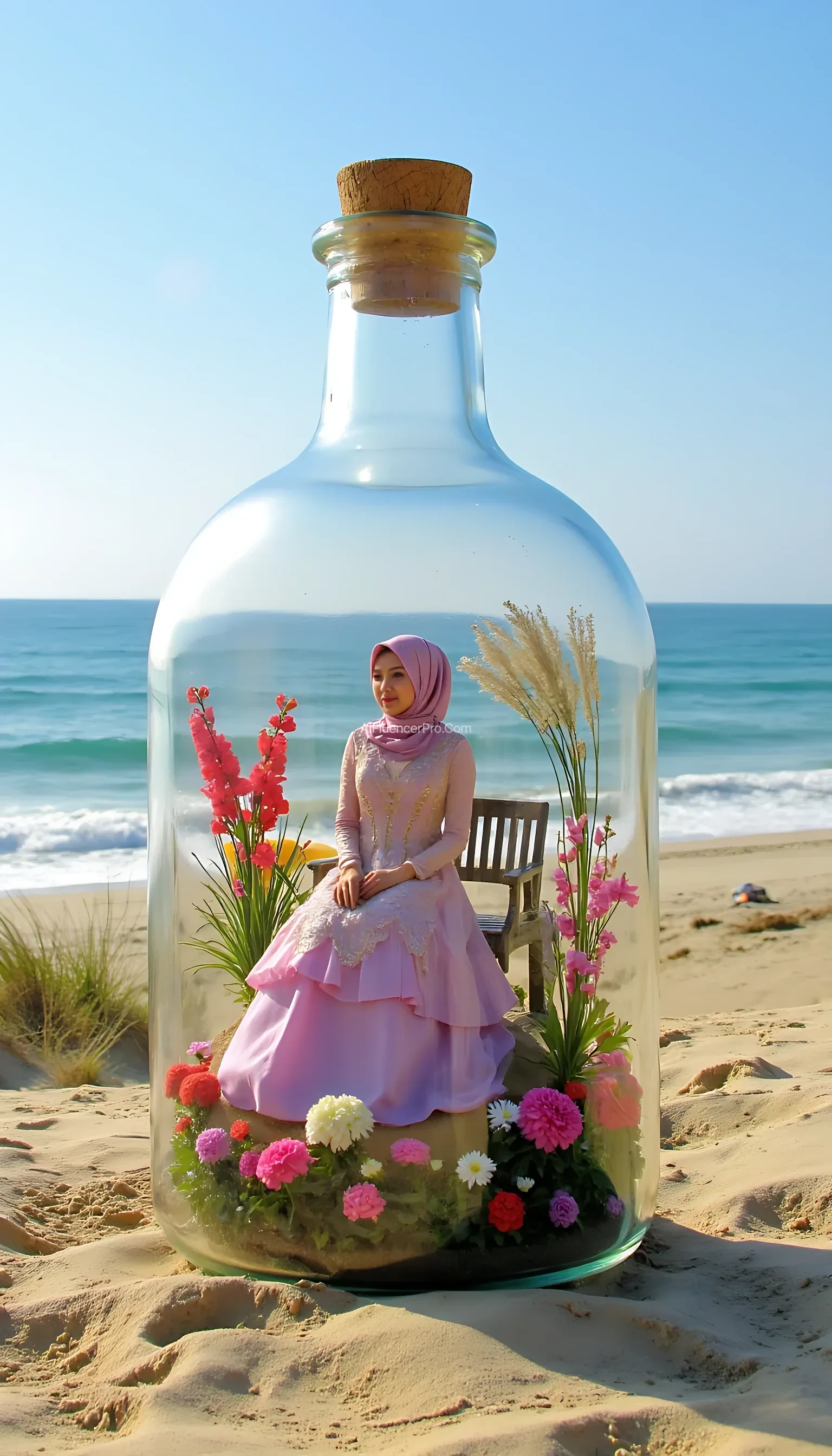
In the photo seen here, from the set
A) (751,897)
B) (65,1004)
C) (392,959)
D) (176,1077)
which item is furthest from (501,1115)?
(751,897)

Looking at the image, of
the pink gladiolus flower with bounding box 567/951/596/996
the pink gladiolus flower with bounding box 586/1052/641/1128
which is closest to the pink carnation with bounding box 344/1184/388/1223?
the pink gladiolus flower with bounding box 586/1052/641/1128

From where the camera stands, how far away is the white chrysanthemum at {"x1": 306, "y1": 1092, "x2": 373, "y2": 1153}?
312 cm

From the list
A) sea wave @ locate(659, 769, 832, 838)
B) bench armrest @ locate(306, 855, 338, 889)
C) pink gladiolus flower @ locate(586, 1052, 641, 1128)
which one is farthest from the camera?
sea wave @ locate(659, 769, 832, 838)

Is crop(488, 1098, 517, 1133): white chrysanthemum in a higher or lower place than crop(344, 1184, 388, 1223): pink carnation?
higher

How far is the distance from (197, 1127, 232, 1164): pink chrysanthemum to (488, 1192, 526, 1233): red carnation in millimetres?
687

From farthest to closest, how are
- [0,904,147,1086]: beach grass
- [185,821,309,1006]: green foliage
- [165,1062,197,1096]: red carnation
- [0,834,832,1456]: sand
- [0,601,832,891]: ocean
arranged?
[0,601,832,891]: ocean → [0,904,147,1086]: beach grass → [185,821,309,1006]: green foliage → [165,1062,197,1096]: red carnation → [0,834,832,1456]: sand

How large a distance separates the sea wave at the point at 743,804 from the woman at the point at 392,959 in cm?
1045

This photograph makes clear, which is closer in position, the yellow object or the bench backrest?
the bench backrest

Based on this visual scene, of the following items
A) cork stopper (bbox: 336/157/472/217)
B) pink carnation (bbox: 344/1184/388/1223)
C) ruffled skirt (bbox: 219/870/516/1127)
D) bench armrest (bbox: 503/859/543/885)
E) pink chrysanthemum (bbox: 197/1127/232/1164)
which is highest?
cork stopper (bbox: 336/157/472/217)

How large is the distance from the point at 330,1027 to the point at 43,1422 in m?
1.06

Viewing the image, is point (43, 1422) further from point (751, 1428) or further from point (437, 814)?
point (437, 814)

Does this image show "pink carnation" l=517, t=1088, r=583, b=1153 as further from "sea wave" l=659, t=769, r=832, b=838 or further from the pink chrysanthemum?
"sea wave" l=659, t=769, r=832, b=838

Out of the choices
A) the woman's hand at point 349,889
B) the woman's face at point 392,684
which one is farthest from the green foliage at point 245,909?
the woman's face at point 392,684

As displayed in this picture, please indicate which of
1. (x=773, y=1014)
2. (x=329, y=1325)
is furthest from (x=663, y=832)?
(x=329, y=1325)
